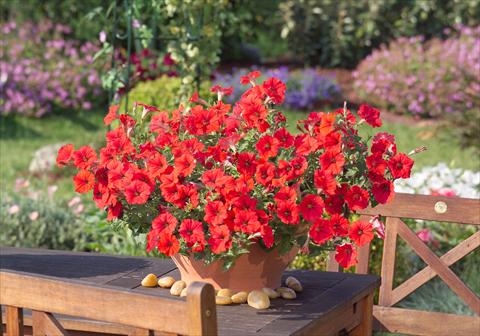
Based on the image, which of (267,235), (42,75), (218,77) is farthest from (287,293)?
(218,77)

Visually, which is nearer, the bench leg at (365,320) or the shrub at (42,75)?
the bench leg at (365,320)

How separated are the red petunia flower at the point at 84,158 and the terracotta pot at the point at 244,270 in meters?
0.32

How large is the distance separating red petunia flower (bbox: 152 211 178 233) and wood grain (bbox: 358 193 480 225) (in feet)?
3.68

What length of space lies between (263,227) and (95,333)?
30.3 inches

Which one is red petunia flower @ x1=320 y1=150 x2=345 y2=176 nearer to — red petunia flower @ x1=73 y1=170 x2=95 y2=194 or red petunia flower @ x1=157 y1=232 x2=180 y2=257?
red petunia flower @ x1=157 y1=232 x2=180 y2=257

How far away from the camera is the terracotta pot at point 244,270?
2318 millimetres

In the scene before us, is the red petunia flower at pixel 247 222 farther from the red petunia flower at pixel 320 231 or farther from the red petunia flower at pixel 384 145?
the red petunia flower at pixel 384 145

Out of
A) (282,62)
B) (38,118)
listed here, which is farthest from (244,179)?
(282,62)

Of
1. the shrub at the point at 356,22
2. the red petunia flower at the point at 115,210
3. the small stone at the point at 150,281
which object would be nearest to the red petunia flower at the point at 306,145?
the red petunia flower at the point at 115,210

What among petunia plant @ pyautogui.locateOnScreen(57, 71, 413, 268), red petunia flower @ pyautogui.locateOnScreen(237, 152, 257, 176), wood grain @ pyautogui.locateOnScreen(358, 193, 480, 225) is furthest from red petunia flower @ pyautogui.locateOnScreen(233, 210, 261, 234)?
wood grain @ pyautogui.locateOnScreen(358, 193, 480, 225)

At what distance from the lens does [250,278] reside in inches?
91.8

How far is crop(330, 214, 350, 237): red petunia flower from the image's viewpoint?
221 cm

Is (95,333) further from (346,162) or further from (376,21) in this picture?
(376,21)

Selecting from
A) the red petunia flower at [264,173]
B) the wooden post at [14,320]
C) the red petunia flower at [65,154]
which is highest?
the red petunia flower at [264,173]
